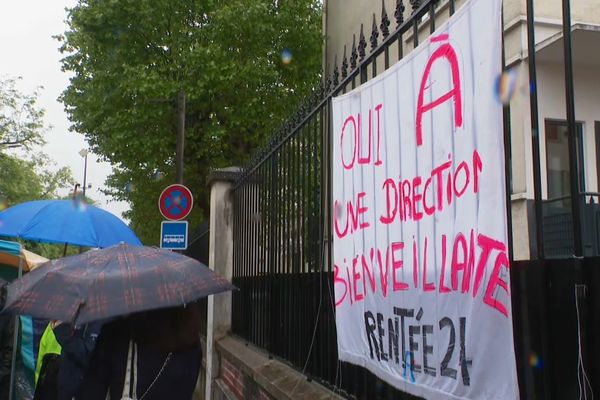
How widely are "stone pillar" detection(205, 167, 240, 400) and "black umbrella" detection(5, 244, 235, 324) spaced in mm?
4015

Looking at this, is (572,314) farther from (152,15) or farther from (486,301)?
(152,15)

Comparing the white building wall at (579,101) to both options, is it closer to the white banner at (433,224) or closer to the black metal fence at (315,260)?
the black metal fence at (315,260)

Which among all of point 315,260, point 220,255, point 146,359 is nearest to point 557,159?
point 315,260

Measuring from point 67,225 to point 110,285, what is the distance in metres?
3.49

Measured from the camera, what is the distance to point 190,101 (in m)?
16.8

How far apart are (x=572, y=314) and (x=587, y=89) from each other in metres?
6.06

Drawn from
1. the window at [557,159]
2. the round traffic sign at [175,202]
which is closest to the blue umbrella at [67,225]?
the round traffic sign at [175,202]

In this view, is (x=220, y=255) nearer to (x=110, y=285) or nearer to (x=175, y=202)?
(x=175, y=202)

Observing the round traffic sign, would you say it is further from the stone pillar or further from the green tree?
the green tree

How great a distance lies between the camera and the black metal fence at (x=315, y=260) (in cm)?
216

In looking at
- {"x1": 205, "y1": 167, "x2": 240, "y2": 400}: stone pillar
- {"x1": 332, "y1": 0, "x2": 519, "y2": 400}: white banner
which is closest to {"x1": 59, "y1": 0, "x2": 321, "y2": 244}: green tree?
{"x1": 205, "y1": 167, "x2": 240, "y2": 400}: stone pillar

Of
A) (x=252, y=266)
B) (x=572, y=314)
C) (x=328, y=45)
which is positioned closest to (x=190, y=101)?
(x=328, y=45)

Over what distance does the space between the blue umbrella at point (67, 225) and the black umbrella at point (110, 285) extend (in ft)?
8.52

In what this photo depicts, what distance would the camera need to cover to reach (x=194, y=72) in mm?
16094
